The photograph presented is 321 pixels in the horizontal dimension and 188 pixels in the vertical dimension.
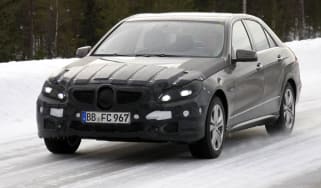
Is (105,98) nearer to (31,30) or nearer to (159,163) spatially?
(159,163)

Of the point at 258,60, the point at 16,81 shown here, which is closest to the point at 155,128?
the point at 258,60

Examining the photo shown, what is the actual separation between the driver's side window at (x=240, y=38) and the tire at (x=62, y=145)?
6.43 feet

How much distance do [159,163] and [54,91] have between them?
1.22 meters

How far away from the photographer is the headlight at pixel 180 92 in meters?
8.62

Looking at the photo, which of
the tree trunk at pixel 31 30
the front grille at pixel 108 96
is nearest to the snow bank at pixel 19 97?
the front grille at pixel 108 96

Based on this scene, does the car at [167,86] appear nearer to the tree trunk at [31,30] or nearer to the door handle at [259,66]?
the door handle at [259,66]

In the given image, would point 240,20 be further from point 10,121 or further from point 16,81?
point 16,81

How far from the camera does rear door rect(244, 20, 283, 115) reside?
1062 cm

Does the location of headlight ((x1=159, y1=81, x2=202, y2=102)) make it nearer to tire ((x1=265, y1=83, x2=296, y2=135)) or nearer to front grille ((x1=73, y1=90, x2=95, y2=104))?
front grille ((x1=73, y1=90, x2=95, y2=104))

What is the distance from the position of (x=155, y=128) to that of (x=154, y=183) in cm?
113

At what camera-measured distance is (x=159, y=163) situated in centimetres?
883

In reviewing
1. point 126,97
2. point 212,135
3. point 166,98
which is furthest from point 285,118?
point 126,97

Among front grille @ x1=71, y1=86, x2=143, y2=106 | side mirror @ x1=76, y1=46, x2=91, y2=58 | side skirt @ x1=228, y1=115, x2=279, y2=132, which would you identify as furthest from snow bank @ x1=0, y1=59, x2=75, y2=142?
side skirt @ x1=228, y1=115, x2=279, y2=132

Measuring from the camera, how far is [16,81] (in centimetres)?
1395
